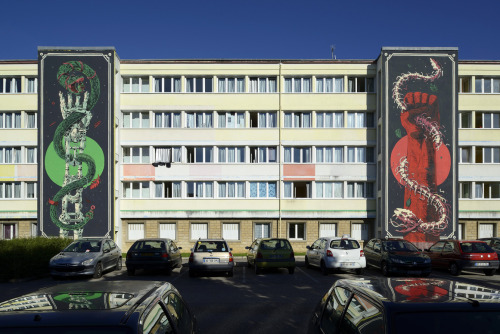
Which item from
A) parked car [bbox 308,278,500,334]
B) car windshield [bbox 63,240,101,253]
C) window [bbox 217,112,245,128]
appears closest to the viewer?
parked car [bbox 308,278,500,334]

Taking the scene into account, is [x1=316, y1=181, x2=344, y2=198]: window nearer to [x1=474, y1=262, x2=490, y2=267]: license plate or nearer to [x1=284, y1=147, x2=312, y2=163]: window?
[x1=284, y1=147, x2=312, y2=163]: window

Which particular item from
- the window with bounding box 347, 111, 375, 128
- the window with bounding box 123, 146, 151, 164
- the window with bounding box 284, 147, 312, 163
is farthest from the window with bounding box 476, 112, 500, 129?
the window with bounding box 123, 146, 151, 164

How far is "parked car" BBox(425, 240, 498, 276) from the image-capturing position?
1988 centimetres

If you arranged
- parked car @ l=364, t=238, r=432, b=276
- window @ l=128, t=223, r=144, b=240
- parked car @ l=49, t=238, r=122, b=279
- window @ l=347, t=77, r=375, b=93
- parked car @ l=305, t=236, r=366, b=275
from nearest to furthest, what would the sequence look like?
1. parked car @ l=49, t=238, r=122, b=279
2. parked car @ l=364, t=238, r=432, b=276
3. parked car @ l=305, t=236, r=366, b=275
4. window @ l=128, t=223, r=144, b=240
5. window @ l=347, t=77, r=375, b=93

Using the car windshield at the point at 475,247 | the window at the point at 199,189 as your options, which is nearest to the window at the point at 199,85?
the window at the point at 199,189

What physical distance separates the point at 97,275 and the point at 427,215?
22.6 m

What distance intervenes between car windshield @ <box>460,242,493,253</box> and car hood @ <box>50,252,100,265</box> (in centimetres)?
1474

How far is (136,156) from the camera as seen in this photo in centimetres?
3544

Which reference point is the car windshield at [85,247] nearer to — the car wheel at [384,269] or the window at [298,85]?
the car wheel at [384,269]

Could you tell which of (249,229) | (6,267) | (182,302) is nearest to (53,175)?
(249,229)

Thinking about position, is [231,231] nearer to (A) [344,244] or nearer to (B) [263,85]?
(B) [263,85]

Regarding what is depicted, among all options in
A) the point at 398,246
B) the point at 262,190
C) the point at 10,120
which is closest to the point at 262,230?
the point at 262,190

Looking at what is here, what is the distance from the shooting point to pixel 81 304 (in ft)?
12.0

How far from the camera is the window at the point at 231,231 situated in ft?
116
